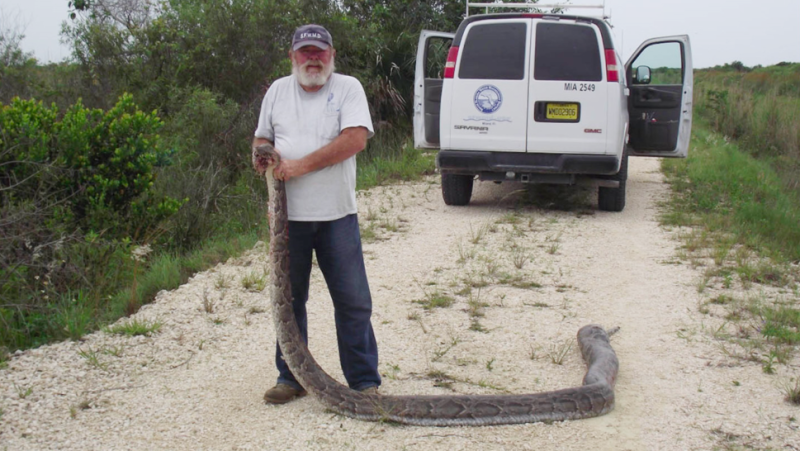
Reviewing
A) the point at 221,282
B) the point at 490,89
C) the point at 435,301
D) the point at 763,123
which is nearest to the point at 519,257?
the point at 435,301

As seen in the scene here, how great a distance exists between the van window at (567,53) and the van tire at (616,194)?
154 cm

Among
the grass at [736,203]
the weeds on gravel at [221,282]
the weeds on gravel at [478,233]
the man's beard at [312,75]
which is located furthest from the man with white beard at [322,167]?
the grass at [736,203]

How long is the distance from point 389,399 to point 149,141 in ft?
18.5

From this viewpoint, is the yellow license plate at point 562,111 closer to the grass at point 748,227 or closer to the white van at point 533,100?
the white van at point 533,100

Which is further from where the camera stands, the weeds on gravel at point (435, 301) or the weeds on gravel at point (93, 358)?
the weeds on gravel at point (435, 301)

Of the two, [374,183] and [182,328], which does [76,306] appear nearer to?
[182,328]

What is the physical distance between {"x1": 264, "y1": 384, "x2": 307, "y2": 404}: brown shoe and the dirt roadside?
0.15 ft

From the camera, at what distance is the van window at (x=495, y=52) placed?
383 inches

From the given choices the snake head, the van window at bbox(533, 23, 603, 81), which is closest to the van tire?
the van window at bbox(533, 23, 603, 81)

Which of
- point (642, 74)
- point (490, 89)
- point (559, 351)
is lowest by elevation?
point (559, 351)

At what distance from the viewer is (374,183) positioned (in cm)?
1245

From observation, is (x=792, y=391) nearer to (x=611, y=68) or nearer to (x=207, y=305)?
(x=207, y=305)

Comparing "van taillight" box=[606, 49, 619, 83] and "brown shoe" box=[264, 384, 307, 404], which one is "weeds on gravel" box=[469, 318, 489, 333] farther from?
"van taillight" box=[606, 49, 619, 83]

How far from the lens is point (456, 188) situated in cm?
1081
